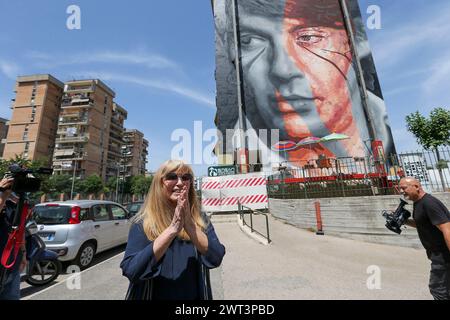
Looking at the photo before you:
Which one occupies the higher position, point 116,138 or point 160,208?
point 116,138

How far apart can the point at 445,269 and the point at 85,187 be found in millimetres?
52530

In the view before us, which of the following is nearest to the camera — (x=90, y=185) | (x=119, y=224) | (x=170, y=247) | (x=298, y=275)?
(x=170, y=247)

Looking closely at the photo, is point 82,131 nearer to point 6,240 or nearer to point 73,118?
point 73,118

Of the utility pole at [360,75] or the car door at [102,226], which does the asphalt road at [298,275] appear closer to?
the car door at [102,226]

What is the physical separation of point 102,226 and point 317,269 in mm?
5543

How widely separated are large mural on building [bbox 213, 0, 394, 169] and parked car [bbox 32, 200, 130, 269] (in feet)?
58.8

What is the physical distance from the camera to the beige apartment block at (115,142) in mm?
64062

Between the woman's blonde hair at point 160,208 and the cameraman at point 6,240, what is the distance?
1.91 metres

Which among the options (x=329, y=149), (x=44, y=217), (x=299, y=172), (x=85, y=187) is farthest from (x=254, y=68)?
(x=85, y=187)

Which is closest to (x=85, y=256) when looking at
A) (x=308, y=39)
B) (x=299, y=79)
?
(x=299, y=79)

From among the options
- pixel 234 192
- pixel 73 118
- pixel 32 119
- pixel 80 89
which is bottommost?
pixel 234 192

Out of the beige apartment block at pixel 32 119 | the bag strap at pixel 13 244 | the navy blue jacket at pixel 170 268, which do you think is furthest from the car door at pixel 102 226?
the beige apartment block at pixel 32 119

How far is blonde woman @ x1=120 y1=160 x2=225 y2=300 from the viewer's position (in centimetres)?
130

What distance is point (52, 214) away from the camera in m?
5.25
